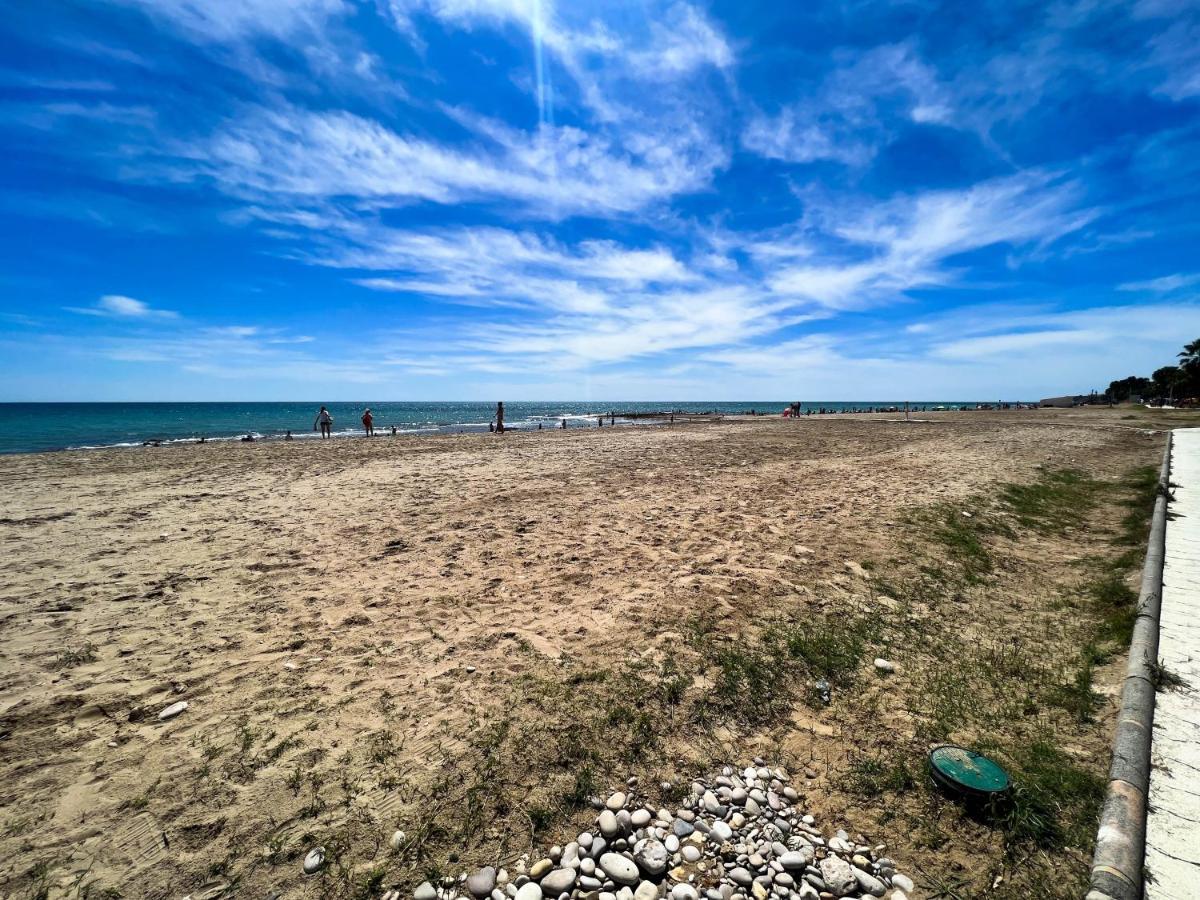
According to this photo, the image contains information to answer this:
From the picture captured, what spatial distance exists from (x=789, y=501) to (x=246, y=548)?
38.7ft

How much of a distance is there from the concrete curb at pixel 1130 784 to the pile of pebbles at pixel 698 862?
1.08 meters

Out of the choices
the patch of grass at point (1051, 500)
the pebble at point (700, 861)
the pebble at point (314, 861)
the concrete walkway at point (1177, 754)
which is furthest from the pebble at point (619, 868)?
the patch of grass at point (1051, 500)

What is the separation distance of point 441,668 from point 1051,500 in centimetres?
1528

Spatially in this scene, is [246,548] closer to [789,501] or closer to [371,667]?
[371,667]

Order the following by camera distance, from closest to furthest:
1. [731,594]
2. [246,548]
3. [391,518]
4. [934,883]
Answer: [934,883], [731,594], [246,548], [391,518]

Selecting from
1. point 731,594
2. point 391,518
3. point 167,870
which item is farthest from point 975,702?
point 391,518

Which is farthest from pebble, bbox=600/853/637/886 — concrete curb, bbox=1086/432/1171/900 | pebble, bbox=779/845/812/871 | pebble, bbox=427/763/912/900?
concrete curb, bbox=1086/432/1171/900

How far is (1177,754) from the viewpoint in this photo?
3545 millimetres

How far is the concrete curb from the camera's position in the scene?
2621mm

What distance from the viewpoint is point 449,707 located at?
438 centimetres

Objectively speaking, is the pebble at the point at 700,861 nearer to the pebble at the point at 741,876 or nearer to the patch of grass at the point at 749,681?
the pebble at the point at 741,876

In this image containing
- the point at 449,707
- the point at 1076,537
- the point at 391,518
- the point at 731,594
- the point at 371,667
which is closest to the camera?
the point at 449,707

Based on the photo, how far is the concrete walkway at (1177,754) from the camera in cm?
270

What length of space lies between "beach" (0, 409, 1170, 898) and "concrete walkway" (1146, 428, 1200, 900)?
0.35 meters
